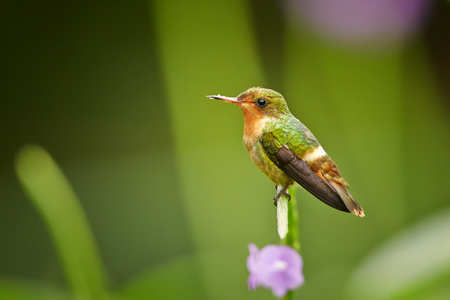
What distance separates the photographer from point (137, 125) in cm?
185

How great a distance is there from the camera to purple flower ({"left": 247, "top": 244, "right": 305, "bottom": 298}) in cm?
28

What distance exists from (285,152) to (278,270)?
0.14 meters

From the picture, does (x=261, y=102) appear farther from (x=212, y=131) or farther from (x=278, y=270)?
(x=212, y=131)

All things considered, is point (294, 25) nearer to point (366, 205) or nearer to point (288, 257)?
point (366, 205)

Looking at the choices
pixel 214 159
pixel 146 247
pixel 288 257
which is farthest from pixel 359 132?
pixel 288 257

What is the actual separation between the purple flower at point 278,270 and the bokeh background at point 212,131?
294mm

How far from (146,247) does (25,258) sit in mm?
370

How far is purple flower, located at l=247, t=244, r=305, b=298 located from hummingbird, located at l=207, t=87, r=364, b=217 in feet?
0.28

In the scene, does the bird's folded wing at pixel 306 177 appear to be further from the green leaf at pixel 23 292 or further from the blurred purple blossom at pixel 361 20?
the blurred purple blossom at pixel 361 20

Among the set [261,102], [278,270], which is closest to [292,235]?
[278,270]

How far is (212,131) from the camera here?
4.09 ft

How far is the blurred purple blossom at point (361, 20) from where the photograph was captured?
131 centimetres

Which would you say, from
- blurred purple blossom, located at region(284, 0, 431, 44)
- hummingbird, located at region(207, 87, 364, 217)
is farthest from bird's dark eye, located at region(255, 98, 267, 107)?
blurred purple blossom, located at region(284, 0, 431, 44)

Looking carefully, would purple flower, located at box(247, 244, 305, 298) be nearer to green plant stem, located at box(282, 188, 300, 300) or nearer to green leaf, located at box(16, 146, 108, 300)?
green plant stem, located at box(282, 188, 300, 300)
